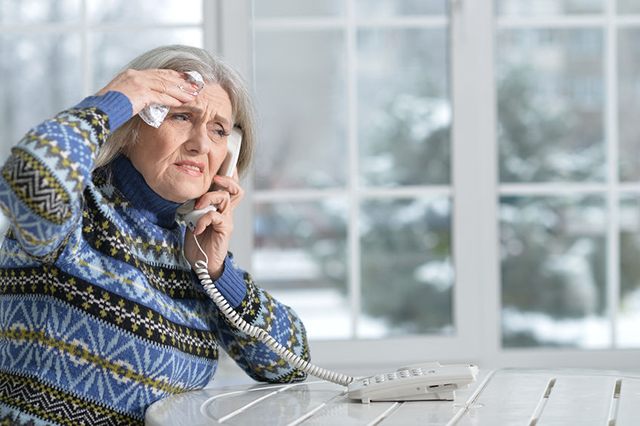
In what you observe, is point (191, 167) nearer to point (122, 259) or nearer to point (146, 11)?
point (122, 259)

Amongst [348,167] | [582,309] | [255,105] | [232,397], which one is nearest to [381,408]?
[232,397]

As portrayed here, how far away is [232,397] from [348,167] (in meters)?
1.34

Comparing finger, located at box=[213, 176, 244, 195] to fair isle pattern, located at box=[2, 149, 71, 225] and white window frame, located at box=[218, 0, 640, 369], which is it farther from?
white window frame, located at box=[218, 0, 640, 369]

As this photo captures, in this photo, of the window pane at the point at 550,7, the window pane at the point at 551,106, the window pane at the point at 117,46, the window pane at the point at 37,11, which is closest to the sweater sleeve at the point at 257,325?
the window pane at the point at 117,46

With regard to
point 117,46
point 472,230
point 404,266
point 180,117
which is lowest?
point 404,266

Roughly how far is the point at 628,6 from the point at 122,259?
2846 millimetres

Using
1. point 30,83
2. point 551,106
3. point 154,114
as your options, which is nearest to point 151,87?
point 154,114

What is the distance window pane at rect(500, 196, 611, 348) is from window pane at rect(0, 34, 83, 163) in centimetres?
222

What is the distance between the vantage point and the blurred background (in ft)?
8.41

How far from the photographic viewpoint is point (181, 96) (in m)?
1.42

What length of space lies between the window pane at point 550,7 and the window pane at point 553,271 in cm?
109

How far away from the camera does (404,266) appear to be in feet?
11.3

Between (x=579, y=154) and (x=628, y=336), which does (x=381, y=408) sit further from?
(x=579, y=154)

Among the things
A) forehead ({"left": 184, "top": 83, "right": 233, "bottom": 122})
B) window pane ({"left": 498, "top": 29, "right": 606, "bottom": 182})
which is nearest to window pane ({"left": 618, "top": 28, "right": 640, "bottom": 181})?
window pane ({"left": 498, "top": 29, "right": 606, "bottom": 182})
